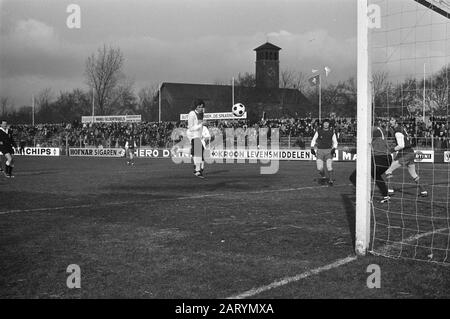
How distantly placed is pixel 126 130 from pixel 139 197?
37.5 m

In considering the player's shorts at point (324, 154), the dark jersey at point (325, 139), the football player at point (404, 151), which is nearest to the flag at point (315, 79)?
the dark jersey at point (325, 139)

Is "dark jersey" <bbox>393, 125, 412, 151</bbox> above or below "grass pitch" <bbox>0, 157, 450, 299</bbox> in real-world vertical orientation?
above

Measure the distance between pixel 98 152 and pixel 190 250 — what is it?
1602 inches

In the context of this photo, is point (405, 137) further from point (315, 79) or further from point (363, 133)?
point (315, 79)

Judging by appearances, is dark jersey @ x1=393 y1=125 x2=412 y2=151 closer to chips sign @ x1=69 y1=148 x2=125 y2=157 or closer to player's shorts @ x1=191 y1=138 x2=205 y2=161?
player's shorts @ x1=191 y1=138 x2=205 y2=161

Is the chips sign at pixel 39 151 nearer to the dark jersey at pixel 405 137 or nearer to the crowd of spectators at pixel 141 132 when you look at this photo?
the crowd of spectators at pixel 141 132

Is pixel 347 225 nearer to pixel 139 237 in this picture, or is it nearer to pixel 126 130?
pixel 139 237

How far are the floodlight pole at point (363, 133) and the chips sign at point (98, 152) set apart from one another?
37.7 meters

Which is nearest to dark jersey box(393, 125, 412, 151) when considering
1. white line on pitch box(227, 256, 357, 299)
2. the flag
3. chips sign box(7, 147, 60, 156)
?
white line on pitch box(227, 256, 357, 299)

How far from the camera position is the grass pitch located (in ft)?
14.7

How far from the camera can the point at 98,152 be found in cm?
4509

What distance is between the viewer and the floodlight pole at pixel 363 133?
19.0 ft

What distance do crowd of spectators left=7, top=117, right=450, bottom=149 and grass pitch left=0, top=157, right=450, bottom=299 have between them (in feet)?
84.0
